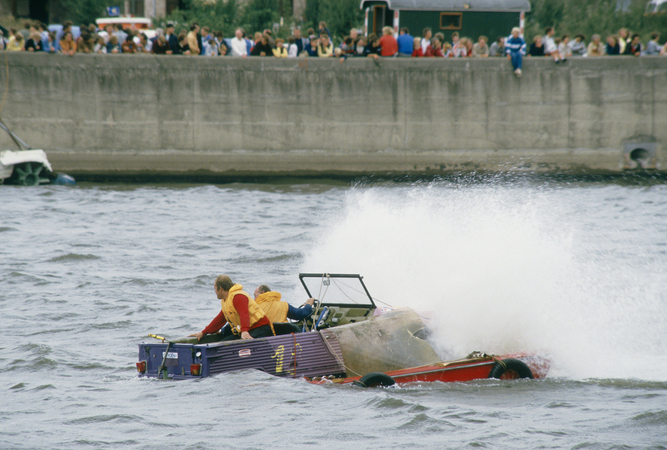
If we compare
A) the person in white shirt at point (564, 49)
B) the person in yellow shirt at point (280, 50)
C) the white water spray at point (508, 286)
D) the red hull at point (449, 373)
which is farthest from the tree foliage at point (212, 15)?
the red hull at point (449, 373)

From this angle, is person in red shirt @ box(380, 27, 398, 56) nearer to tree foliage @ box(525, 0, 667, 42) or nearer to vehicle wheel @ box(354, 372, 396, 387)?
tree foliage @ box(525, 0, 667, 42)

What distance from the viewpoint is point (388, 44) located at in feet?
87.0

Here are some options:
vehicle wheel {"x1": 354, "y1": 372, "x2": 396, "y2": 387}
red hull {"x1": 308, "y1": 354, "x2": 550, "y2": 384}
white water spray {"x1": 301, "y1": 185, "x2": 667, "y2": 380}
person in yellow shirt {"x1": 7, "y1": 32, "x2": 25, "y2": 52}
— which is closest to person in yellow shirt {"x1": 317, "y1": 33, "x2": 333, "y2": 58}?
white water spray {"x1": 301, "y1": 185, "x2": 667, "y2": 380}

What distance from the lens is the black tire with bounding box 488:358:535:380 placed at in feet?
34.8

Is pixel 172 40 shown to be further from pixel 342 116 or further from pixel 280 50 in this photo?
pixel 342 116

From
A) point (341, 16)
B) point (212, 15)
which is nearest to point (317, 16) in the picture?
point (341, 16)

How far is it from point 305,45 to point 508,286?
53.9 ft

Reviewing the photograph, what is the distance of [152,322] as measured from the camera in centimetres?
1380

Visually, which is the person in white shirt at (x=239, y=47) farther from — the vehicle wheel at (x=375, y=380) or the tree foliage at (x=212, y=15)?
the vehicle wheel at (x=375, y=380)

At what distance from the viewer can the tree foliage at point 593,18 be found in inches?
1454

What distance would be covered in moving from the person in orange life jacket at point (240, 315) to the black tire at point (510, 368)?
3.13 m

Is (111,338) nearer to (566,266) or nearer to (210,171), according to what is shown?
(566,266)

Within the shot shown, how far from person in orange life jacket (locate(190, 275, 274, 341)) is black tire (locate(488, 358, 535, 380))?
313 centimetres

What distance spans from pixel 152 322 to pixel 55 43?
16.0m
